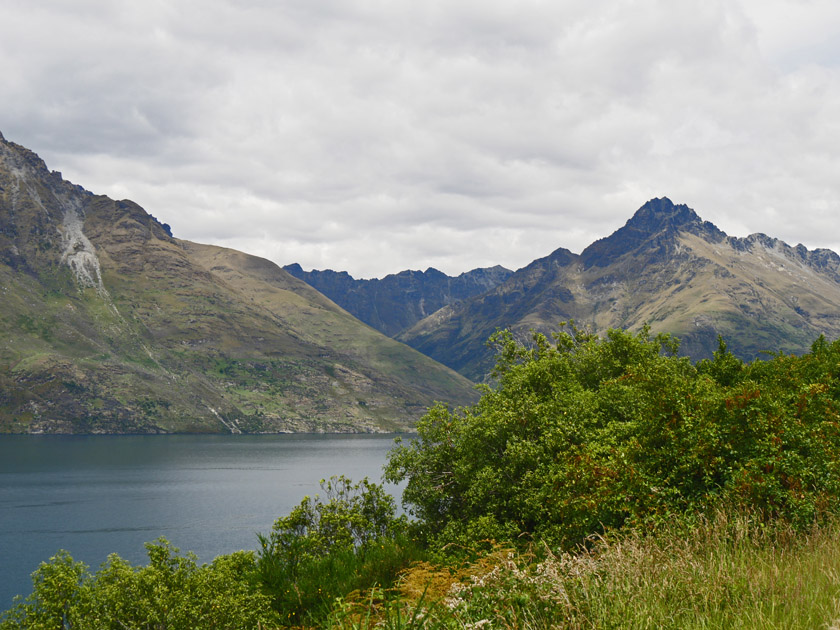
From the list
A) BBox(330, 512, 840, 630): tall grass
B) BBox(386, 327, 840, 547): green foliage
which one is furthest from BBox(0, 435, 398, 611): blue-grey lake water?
BBox(330, 512, 840, 630): tall grass

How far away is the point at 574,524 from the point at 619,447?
4.30 m

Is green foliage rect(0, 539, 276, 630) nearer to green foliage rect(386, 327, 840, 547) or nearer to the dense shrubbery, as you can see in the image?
the dense shrubbery

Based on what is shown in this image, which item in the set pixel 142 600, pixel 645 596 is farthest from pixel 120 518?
pixel 645 596

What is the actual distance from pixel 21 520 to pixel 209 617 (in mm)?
139288

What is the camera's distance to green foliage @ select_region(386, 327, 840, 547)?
16.8 meters

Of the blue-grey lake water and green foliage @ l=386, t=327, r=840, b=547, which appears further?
the blue-grey lake water

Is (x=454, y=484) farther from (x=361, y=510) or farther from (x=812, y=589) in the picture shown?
(x=812, y=589)

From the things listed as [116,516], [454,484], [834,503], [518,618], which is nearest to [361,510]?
[454,484]

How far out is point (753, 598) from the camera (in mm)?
7566

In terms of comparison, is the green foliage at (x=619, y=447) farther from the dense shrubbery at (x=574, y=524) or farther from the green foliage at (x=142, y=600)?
the green foliage at (x=142, y=600)

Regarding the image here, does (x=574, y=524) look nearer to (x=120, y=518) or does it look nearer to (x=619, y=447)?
(x=619, y=447)

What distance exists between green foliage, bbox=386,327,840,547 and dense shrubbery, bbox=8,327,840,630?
96 mm

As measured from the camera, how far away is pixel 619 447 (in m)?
24.1

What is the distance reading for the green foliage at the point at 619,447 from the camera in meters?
16.8
